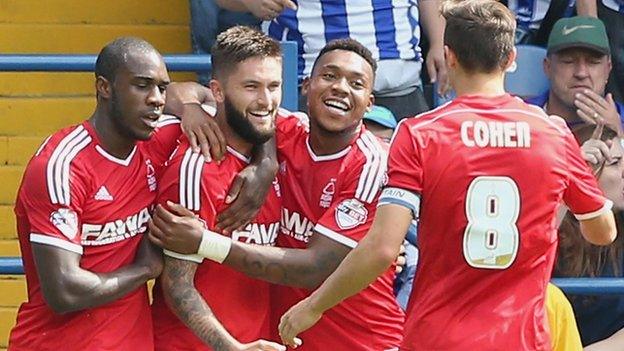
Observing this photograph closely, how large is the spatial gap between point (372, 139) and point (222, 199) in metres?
0.61

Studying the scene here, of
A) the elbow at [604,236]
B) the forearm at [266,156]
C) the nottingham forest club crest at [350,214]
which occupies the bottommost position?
the nottingham forest club crest at [350,214]

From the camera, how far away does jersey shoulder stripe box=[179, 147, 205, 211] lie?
515 centimetres

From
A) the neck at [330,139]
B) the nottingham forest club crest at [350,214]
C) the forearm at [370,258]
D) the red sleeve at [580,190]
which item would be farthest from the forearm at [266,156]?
the red sleeve at [580,190]

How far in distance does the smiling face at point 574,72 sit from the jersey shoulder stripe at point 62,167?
2.63 meters

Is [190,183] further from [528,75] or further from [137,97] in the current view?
[528,75]

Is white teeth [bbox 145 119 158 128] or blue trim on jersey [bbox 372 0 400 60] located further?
blue trim on jersey [bbox 372 0 400 60]

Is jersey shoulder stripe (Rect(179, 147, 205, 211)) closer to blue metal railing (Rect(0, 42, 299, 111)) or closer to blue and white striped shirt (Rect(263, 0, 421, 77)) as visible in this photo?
blue metal railing (Rect(0, 42, 299, 111))

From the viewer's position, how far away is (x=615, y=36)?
7.29m

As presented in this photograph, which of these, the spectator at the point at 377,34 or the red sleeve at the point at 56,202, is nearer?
the red sleeve at the point at 56,202

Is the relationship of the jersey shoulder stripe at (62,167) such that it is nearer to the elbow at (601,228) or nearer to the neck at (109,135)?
the neck at (109,135)

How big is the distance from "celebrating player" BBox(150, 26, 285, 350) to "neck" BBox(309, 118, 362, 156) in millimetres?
177

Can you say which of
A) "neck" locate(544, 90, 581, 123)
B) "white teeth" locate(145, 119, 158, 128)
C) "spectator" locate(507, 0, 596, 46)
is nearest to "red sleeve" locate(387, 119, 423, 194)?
"white teeth" locate(145, 119, 158, 128)

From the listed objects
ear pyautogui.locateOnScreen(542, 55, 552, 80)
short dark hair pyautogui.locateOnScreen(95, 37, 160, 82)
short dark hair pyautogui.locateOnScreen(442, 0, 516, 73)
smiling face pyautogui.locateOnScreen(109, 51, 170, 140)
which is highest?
short dark hair pyautogui.locateOnScreen(442, 0, 516, 73)

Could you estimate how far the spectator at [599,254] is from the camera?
6.54 metres
